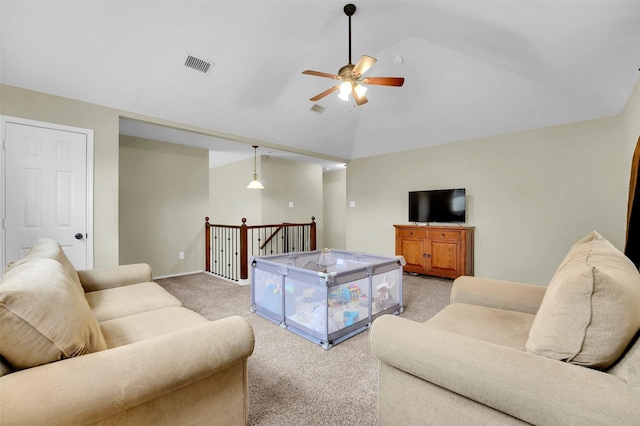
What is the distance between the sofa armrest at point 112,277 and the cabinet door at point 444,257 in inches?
161

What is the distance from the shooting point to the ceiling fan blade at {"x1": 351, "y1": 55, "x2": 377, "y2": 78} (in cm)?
233

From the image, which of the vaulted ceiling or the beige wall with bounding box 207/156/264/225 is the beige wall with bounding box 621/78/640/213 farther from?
the beige wall with bounding box 207/156/264/225

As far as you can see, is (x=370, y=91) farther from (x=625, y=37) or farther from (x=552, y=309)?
(x=552, y=309)

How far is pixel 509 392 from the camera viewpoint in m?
0.92

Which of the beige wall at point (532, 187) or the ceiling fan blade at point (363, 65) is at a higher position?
the ceiling fan blade at point (363, 65)

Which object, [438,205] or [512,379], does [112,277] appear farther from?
[438,205]

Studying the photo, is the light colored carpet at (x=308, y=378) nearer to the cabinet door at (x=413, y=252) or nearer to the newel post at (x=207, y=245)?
the cabinet door at (x=413, y=252)

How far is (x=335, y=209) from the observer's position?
29.0 ft

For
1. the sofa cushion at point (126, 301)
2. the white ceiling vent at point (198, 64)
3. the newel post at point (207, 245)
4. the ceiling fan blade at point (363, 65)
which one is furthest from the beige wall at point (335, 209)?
the sofa cushion at point (126, 301)

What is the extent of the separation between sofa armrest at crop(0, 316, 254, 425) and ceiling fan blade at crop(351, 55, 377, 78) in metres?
2.27

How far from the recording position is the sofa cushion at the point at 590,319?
0.86m

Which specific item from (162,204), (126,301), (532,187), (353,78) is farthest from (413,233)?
(162,204)

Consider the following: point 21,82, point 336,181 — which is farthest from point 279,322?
point 336,181

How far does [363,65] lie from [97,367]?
2.62 meters
